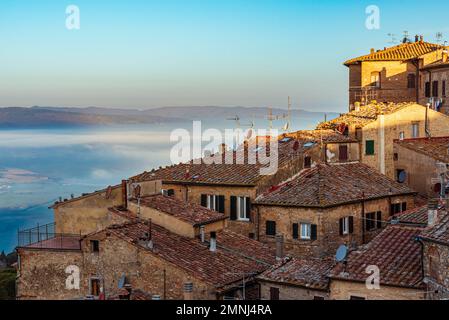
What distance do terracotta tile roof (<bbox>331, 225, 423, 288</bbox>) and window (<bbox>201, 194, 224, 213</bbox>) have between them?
11.2 meters

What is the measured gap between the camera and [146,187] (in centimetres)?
3062

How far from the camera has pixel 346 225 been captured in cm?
3152

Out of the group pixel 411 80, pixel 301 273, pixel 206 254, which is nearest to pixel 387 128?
pixel 411 80

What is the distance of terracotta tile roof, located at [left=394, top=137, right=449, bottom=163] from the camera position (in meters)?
35.0

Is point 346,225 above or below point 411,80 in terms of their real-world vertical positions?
below

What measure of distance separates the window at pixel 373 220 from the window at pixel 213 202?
5721mm

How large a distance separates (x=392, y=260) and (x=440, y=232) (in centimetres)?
281

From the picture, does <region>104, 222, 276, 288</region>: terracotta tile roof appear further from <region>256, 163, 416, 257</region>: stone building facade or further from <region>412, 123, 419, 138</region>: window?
<region>412, 123, 419, 138</region>: window

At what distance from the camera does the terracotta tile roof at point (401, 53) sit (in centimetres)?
5122

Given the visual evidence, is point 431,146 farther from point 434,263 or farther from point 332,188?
point 434,263

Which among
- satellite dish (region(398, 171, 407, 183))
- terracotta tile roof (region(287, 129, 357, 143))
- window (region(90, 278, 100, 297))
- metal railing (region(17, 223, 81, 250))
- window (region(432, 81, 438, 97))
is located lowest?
window (region(90, 278, 100, 297))

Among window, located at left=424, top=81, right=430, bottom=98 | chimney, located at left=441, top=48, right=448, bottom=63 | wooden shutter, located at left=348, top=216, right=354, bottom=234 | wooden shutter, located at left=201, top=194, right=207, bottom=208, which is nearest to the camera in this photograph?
wooden shutter, located at left=348, top=216, right=354, bottom=234

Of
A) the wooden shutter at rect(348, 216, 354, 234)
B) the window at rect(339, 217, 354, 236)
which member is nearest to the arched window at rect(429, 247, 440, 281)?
the window at rect(339, 217, 354, 236)

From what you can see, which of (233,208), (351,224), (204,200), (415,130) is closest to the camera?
(351,224)
